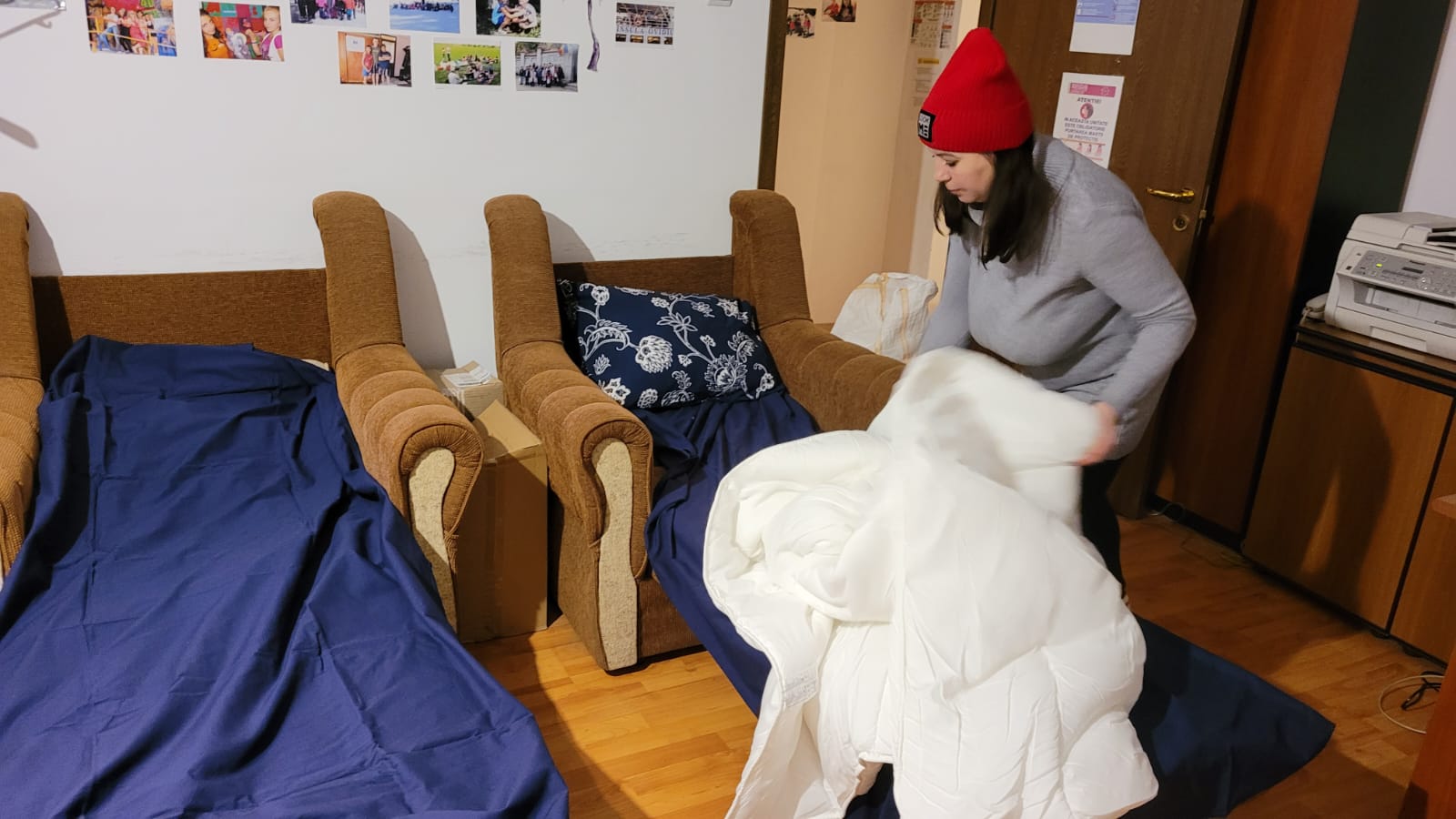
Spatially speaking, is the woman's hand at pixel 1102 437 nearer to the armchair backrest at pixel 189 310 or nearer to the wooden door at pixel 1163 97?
the wooden door at pixel 1163 97

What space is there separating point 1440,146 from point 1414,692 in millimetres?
1462

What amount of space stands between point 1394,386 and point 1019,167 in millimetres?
1467

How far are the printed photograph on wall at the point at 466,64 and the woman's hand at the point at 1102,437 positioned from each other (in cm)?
172

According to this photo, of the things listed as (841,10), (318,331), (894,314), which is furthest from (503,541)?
(841,10)

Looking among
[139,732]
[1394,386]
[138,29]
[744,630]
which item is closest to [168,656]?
[139,732]

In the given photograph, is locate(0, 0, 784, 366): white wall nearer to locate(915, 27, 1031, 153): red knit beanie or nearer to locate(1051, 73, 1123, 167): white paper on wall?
locate(1051, 73, 1123, 167): white paper on wall

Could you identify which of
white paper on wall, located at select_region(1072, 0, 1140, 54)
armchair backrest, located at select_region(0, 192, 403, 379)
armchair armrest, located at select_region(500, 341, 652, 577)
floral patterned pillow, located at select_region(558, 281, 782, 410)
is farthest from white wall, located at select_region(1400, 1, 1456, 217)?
armchair backrest, located at select_region(0, 192, 403, 379)

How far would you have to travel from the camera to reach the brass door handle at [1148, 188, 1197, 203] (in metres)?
3.09

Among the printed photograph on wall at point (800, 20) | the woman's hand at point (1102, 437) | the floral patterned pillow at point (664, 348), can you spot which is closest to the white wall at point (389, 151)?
the floral patterned pillow at point (664, 348)

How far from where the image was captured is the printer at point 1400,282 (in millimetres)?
2576

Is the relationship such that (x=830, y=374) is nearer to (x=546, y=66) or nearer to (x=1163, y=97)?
(x=546, y=66)

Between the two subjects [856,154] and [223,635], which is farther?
[856,154]

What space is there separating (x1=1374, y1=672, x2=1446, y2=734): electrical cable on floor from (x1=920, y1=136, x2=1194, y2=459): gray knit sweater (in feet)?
3.77

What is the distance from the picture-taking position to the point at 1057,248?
72.4 inches
